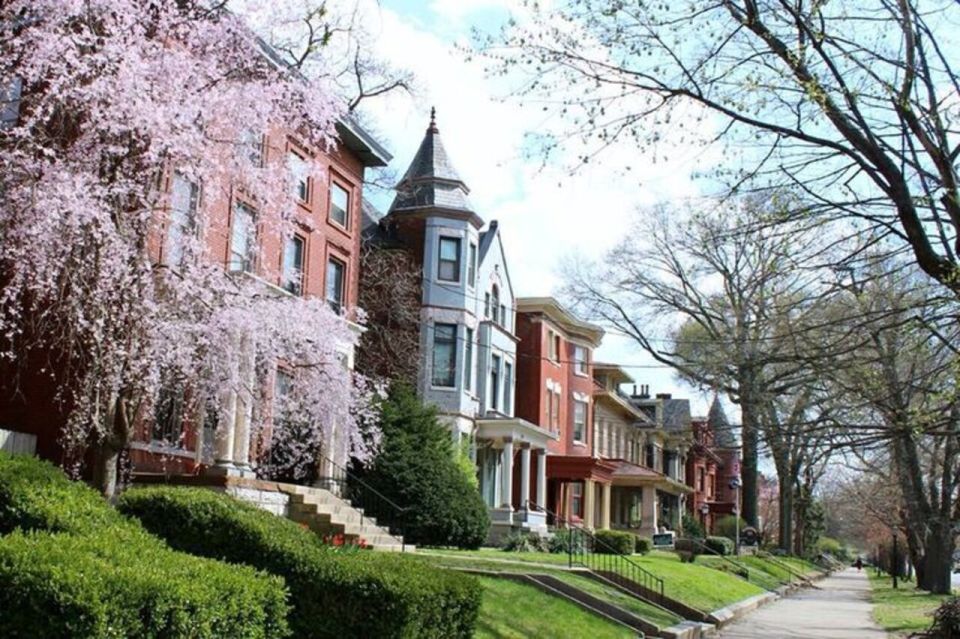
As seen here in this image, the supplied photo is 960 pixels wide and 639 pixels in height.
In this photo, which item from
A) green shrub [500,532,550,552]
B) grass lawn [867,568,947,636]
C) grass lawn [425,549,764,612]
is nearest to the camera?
grass lawn [425,549,764,612]

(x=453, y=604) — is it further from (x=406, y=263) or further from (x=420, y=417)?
(x=406, y=263)

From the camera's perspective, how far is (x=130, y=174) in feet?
48.3

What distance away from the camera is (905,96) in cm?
1326

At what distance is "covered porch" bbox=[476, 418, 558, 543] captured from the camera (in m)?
40.2

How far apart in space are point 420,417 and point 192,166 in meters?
15.7

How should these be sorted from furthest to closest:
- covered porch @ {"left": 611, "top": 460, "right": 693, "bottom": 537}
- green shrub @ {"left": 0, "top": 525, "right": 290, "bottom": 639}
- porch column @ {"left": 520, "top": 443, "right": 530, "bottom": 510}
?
covered porch @ {"left": 611, "top": 460, "right": 693, "bottom": 537} < porch column @ {"left": 520, "top": 443, "right": 530, "bottom": 510} < green shrub @ {"left": 0, "top": 525, "right": 290, "bottom": 639}

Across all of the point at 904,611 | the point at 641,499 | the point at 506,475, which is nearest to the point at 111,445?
the point at 904,611

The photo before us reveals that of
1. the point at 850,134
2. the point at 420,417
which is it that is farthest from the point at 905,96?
the point at 420,417

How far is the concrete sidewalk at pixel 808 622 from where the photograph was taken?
2295 cm

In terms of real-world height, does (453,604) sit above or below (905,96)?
below

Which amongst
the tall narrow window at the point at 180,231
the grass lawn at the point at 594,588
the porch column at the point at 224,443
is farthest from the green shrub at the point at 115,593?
the porch column at the point at 224,443

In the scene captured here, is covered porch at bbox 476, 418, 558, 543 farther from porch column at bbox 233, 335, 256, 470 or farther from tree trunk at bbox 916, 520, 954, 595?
porch column at bbox 233, 335, 256, 470

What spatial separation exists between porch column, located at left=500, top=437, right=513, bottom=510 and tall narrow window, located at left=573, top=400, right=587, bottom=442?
12.3 meters

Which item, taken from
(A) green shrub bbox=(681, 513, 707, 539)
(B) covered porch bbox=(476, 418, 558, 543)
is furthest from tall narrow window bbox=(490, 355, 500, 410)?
(A) green shrub bbox=(681, 513, 707, 539)
